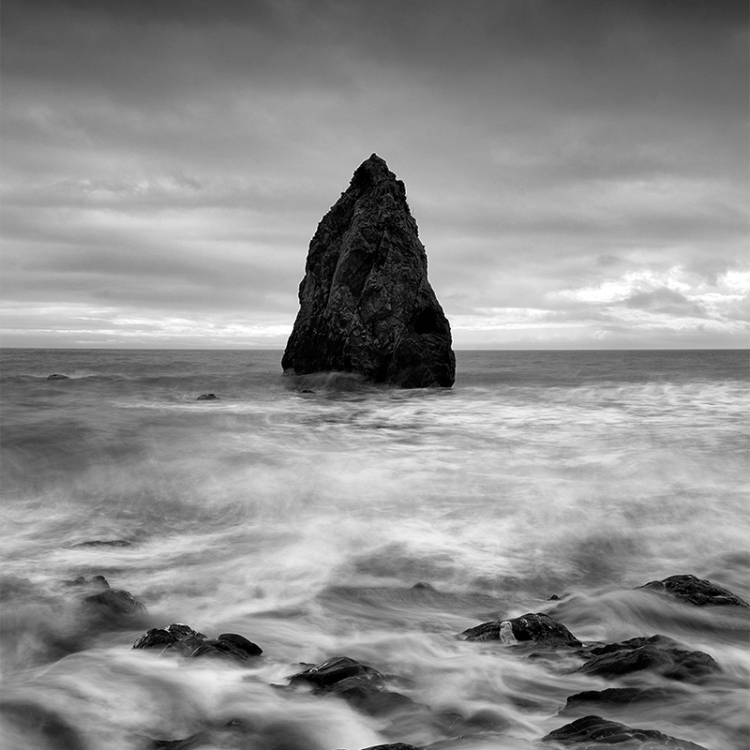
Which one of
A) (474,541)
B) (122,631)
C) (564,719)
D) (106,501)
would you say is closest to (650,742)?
(564,719)

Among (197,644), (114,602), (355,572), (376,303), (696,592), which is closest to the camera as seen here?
(197,644)

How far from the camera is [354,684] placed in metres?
4.40

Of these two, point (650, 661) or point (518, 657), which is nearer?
point (650, 661)

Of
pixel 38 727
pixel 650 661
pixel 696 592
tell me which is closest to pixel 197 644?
pixel 38 727

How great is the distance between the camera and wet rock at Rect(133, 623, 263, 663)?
4945 millimetres

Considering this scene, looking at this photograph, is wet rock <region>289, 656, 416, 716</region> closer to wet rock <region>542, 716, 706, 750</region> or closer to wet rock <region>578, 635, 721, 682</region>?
wet rock <region>542, 716, 706, 750</region>

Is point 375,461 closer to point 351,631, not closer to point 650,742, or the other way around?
point 351,631

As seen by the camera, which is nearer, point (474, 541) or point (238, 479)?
point (474, 541)

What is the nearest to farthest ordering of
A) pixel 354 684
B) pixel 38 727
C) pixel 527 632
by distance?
pixel 38 727
pixel 354 684
pixel 527 632

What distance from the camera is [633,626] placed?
5.80 meters

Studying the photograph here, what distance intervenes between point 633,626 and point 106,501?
8032 millimetres

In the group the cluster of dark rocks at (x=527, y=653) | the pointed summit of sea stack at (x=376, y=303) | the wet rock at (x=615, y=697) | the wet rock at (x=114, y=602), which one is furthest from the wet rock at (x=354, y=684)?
the pointed summit of sea stack at (x=376, y=303)

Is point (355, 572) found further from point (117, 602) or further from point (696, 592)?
point (696, 592)

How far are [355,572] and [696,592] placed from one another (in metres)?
3.32
